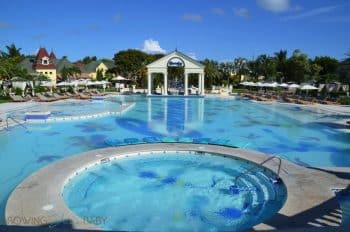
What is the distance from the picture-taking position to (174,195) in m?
9.54

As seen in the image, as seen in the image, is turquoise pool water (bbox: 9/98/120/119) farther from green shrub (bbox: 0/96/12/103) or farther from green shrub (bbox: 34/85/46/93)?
green shrub (bbox: 34/85/46/93)

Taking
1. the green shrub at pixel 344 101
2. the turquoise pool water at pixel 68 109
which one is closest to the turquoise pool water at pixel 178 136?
the turquoise pool water at pixel 68 109

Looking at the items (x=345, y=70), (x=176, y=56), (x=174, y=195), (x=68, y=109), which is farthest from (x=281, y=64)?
(x=174, y=195)

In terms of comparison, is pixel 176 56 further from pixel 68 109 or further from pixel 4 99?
pixel 4 99

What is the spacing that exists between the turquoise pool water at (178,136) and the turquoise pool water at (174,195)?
2.05m

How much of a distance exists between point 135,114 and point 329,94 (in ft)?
87.6

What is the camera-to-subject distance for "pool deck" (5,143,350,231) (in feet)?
21.8

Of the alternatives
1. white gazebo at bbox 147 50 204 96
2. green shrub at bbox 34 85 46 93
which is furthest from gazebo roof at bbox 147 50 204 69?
green shrub at bbox 34 85 46 93

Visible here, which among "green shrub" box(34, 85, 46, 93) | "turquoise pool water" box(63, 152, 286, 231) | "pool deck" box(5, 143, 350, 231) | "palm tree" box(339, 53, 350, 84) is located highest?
"palm tree" box(339, 53, 350, 84)

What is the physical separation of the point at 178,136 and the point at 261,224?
11.4m

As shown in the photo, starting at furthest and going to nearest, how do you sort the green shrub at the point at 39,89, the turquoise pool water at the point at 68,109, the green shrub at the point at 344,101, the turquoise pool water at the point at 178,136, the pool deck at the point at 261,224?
the green shrub at the point at 39,89, the green shrub at the point at 344,101, the turquoise pool water at the point at 68,109, the turquoise pool water at the point at 178,136, the pool deck at the point at 261,224

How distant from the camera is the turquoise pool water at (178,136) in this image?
1334cm

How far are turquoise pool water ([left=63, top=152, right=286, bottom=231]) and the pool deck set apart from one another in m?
0.40

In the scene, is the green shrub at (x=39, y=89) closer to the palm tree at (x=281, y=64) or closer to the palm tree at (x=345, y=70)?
the palm tree at (x=345, y=70)
